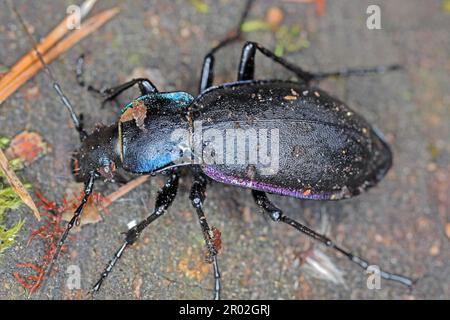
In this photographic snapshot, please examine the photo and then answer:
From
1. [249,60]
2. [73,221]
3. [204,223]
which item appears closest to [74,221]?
[73,221]

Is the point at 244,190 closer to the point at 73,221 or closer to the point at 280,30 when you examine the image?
the point at 73,221

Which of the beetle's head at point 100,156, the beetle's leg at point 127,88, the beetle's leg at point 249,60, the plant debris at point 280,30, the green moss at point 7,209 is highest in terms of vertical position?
the plant debris at point 280,30

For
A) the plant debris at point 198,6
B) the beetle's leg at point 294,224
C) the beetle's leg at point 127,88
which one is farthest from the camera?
the plant debris at point 198,6

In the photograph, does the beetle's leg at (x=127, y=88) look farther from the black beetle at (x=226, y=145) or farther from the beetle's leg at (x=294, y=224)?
the beetle's leg at (x=294, y=224)

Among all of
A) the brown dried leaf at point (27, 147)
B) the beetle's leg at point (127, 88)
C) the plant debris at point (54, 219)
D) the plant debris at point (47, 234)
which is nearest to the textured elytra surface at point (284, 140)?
the beetle's leg at point (127, 88)

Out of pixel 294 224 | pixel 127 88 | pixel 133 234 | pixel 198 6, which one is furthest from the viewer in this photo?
pixel 198 6

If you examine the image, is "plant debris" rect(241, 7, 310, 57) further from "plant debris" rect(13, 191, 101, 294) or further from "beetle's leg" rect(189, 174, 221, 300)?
"plant debris" rect(13, 191, 101, 294)

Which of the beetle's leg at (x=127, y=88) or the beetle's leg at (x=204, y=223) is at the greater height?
the beetle's leg at (x=127, y=88)
